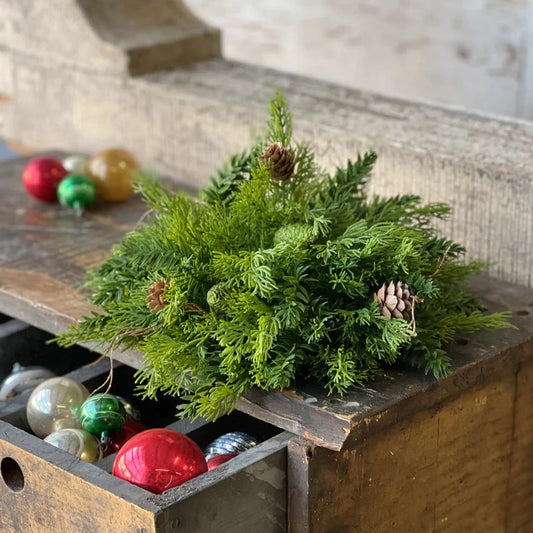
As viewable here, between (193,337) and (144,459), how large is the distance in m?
0.17

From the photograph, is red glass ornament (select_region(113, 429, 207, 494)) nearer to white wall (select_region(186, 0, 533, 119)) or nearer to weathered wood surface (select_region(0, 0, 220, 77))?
weathered wood surface (select_region(0, 0, 220, 77))

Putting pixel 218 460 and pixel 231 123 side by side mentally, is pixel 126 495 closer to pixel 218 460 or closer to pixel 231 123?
pixel 218 460

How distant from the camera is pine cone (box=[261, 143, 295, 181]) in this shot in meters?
1.41

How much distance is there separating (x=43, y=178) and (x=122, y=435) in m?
0.77

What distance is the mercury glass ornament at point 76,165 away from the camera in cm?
215

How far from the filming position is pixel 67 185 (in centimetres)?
205

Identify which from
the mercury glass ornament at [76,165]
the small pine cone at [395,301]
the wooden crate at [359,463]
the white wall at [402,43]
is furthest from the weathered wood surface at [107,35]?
the white wall at [402,43]

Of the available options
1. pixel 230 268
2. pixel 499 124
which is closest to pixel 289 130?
pixel 230 268

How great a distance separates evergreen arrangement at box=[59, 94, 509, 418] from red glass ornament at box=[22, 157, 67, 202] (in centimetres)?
67

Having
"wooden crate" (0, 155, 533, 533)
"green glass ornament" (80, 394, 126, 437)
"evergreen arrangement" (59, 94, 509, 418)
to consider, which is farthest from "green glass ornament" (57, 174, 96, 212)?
"green glass ornament" (80, 394, 126, 437)

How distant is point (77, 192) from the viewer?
205 cm

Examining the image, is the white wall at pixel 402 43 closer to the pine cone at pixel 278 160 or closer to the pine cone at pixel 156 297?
the pine cone at pixel 278 160

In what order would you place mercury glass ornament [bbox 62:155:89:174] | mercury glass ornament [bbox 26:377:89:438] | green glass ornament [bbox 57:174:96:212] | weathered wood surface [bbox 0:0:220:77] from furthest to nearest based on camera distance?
weathered wood surface [bbox 0:0:220:77] → mercury glass ornament [bbox 62:155:89:174] → green glass ornament [bbox 57:174:96:212] → mercury glass ornament [bbox 26:377:89:438]

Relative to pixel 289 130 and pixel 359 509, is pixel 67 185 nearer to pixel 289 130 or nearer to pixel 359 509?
pixel 289 130
